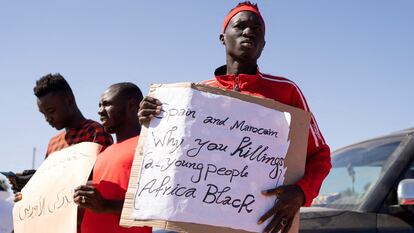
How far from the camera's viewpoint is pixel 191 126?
7.99 feet

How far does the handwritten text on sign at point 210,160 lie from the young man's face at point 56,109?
147 cm

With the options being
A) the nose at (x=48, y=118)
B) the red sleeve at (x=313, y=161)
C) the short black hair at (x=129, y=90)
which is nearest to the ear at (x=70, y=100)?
the nose at (x=48, y=118)

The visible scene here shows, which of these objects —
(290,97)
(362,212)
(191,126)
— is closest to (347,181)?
(362,212)

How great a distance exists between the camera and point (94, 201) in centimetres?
270

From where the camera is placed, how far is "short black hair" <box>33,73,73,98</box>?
3.96m

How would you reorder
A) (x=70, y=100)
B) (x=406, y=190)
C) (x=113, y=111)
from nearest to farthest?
(x=113, y=111)
(x=406, y=190)
(x=70, y=100)

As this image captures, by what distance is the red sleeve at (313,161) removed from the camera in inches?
95.9

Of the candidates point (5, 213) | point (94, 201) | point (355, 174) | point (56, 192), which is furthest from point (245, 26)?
point (5, 213)

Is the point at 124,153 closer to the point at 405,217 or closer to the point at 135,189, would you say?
the point at 135,189

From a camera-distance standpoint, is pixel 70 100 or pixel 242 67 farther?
pixel 70 100

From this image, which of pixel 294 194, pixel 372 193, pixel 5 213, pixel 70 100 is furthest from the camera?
pixel 5 213

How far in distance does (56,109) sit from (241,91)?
5.18 ft

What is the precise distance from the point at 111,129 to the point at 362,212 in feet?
4.92

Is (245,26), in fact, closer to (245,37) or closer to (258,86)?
(245,37)
